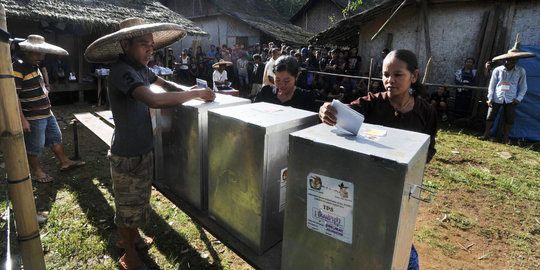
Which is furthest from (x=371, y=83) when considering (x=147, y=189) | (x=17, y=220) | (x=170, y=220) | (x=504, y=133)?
(x=17, y=220)

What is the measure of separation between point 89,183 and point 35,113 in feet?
3.73

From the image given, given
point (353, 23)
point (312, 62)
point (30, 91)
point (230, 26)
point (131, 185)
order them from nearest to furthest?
point (131, 185) → point (30, 91) → point (353, 23) → point (312, 62) → point (230, 26)

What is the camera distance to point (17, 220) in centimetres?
139

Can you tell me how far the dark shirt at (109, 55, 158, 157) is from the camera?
200 cm

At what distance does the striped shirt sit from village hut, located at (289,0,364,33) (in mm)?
21527

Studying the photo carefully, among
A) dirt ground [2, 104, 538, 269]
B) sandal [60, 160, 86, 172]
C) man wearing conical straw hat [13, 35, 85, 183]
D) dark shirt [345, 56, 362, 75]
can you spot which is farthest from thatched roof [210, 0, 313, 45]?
man wearing conical straw hat [13, 35, 85, 183]

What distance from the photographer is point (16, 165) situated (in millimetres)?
1358

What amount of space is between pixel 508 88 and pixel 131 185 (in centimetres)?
741

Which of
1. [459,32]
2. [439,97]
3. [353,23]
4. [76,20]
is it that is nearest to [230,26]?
[353,23]

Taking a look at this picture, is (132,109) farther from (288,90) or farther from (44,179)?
(44,179)

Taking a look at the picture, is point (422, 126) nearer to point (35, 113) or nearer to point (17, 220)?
point (17, 220)

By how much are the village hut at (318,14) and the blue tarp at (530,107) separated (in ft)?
55.8

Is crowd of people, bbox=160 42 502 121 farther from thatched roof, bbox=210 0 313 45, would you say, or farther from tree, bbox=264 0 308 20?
tree, bbox=264 0 308 20

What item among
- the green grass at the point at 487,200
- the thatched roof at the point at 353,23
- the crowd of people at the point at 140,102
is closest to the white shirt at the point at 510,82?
the green grass at the point at 487,200
